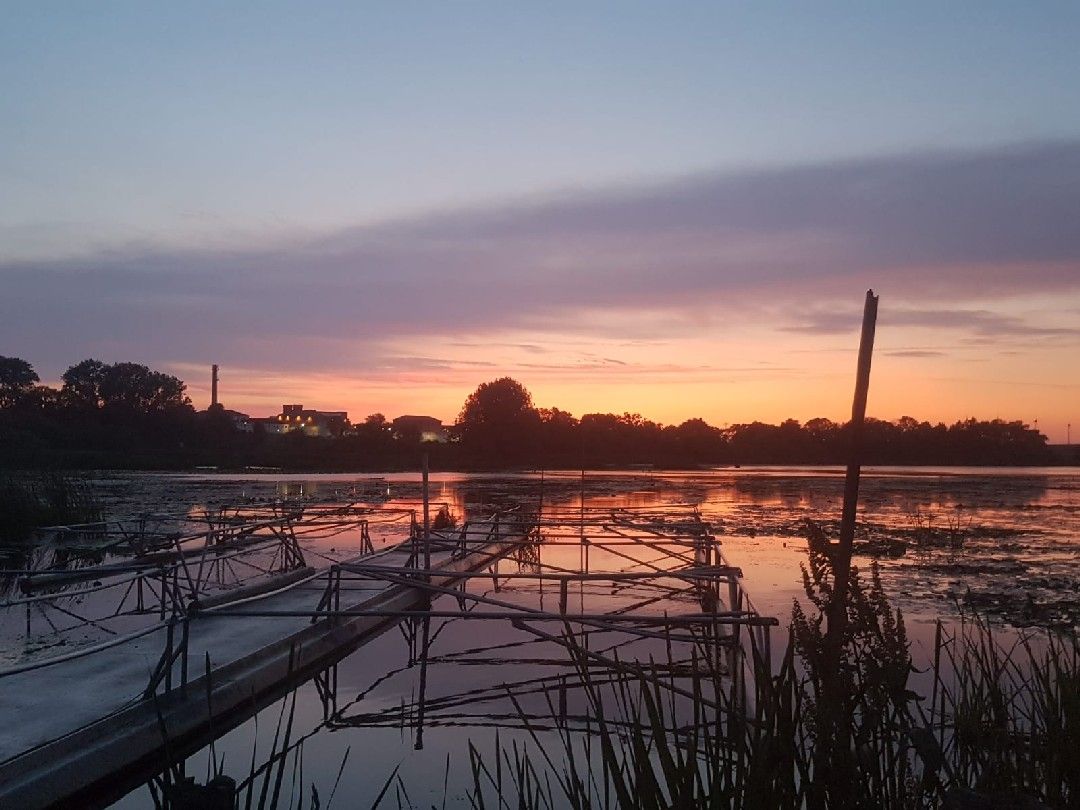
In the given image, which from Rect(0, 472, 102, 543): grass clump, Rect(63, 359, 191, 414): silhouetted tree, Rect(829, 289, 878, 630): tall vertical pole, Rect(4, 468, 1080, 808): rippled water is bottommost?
Rect(4, 468, 1080, 808): rippled water

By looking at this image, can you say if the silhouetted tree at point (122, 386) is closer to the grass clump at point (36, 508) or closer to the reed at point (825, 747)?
the grass clump at point (36, 508)

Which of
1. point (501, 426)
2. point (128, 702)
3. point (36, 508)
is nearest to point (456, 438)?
point (501, 426)

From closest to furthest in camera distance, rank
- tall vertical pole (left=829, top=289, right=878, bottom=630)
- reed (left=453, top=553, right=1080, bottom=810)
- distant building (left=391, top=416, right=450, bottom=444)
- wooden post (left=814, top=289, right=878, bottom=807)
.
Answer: reed (left=453, top=553, right=1080, bottom=810) → wooden post (left=814, top=289, right=878, bottom=807) → tall vertical pole (left=829, top=289, right=878, bottom=630) → distant building (left=391, top=416, right=450, bottom=444)

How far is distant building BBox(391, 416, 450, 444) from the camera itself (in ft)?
376

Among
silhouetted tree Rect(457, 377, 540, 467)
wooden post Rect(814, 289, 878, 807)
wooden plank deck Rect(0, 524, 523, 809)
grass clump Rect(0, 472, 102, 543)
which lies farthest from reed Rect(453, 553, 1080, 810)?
silhouetted tree Rect(457, 377, 540, 467)

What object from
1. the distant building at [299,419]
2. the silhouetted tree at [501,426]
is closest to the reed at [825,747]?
the silhouetted tree at [501,426]

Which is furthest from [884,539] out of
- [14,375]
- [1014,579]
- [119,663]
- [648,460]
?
[14,375]

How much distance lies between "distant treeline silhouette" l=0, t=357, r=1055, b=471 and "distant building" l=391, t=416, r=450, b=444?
16.4ft

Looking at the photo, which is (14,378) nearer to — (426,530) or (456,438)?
(456,438)

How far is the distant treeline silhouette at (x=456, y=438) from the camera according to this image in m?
80.4

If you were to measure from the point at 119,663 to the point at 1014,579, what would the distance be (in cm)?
1414

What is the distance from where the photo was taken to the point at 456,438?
9538 cm

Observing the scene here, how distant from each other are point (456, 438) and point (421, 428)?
34565 mm

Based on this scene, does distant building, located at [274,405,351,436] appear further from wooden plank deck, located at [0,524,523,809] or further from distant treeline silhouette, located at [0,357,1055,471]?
wooden plank deck, located at [0,524,523,809]
